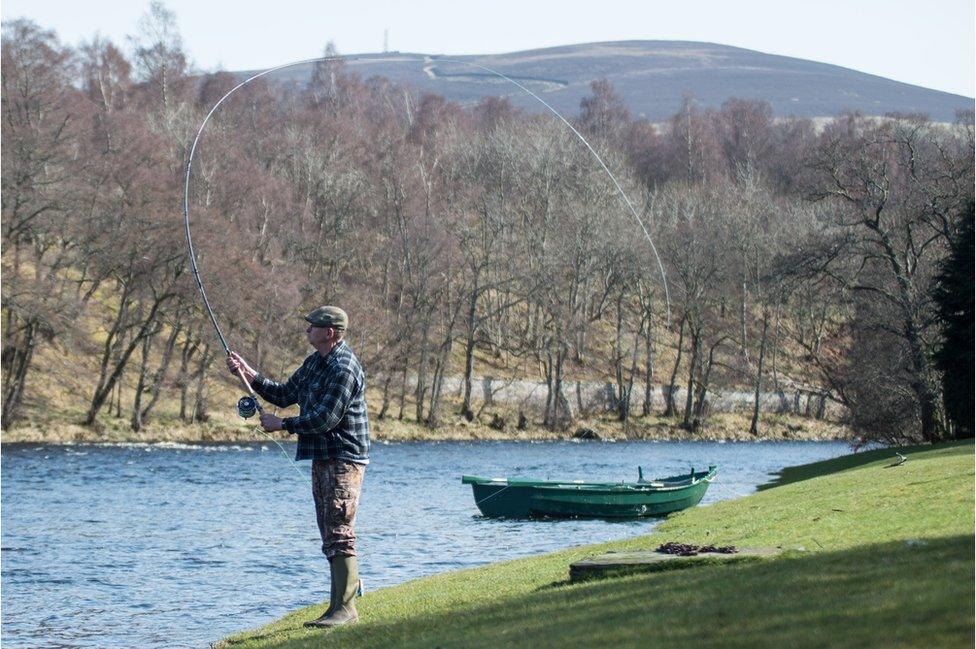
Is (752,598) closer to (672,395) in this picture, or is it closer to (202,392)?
(202,392)

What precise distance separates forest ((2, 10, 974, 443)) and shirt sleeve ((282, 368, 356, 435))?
88.6 feet

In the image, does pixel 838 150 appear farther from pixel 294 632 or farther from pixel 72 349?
pixel 294 632

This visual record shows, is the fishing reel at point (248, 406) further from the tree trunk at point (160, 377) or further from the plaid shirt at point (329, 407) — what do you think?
the tree trunk at point (160, 377)

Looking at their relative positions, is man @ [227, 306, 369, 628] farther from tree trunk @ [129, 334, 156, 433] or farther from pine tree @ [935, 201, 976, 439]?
tree trunk @ [129, 334, 156, 433]

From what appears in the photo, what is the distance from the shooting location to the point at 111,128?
2244 inches

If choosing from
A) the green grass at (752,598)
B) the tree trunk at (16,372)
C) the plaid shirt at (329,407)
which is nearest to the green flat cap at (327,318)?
the plaid shirt at (329,407)

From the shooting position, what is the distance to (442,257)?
→ 68.8 meters

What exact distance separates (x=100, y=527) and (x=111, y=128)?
3374 centimetres

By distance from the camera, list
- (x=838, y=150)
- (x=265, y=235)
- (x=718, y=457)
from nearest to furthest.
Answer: (x=838, y=150) → (x=718, y=457) → (x=265, y=235)

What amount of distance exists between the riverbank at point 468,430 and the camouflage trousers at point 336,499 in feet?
134

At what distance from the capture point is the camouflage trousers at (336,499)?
35.7ft

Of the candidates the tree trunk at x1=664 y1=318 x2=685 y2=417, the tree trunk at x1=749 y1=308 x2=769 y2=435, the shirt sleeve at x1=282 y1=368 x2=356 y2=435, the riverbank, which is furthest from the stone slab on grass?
the tree trunk at x1=664 y1=318 x2=685 y2=417

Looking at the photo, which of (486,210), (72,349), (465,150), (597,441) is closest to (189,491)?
(72,349)

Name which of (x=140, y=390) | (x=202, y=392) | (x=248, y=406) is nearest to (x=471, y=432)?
(x=202, y=392)
